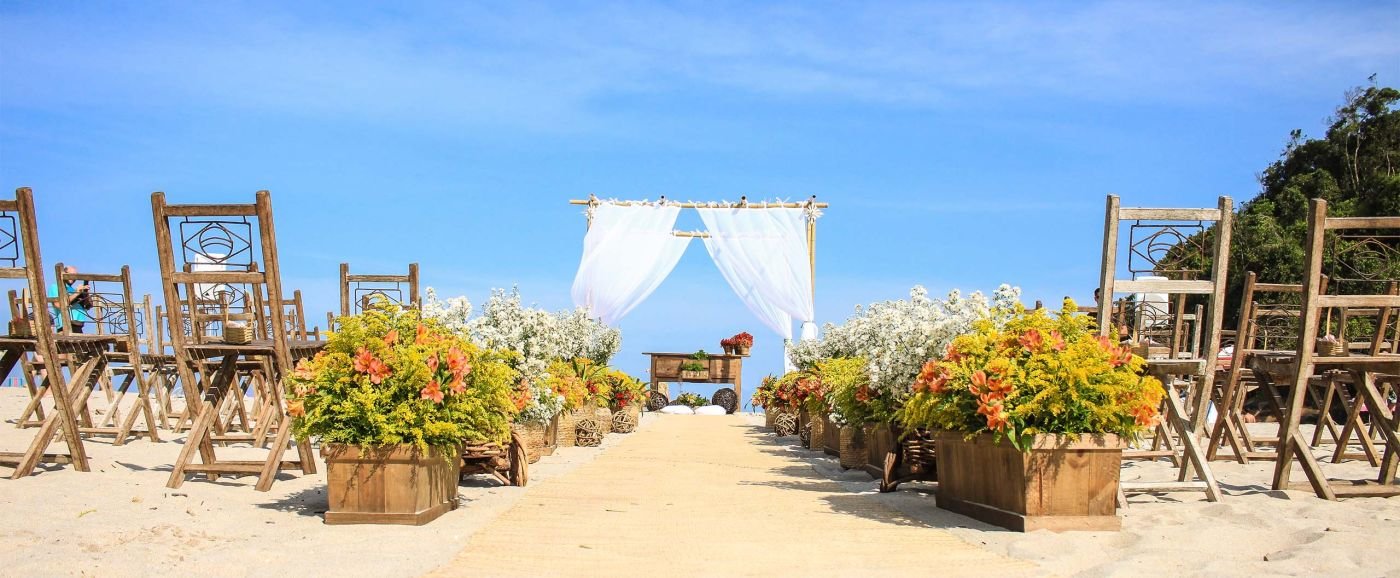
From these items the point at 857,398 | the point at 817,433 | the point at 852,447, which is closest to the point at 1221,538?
the point at 857,398

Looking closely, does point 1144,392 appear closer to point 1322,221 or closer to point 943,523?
point 943,523

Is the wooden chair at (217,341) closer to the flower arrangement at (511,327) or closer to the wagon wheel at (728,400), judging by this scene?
the flower arrangement at (511,327)

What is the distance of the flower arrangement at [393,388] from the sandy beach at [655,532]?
0.53 m

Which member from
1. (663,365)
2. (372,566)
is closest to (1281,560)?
(372,566)

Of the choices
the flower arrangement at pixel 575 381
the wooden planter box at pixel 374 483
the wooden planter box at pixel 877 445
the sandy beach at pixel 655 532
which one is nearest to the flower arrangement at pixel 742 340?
the flower arrangement at pixel 575 381

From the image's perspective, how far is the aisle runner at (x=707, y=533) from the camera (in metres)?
4.98

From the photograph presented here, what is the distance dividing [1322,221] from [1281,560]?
290cm

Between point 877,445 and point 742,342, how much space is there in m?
13.7

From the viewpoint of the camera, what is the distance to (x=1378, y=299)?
691cm

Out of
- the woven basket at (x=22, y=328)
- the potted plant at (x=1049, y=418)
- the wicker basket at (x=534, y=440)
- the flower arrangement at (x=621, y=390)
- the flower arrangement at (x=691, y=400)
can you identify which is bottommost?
the flower arrangement at (x=691, y=400)

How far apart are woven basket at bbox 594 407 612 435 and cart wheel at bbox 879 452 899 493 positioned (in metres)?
5.80

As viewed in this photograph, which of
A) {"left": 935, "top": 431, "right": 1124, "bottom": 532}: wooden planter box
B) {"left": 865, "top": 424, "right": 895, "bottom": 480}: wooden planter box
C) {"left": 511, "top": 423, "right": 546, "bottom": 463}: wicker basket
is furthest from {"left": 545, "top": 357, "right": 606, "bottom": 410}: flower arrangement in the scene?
{"left": 935, "top": 431, "right": 1124, "bottom": 532}: wooden planter box

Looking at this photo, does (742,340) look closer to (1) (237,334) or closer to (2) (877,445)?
(2) (877,445)

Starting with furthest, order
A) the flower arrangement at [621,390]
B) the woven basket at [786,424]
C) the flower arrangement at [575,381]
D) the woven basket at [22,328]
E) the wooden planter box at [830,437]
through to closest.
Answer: the flower arrangement at [621,390], the woven basket at [786,424], the wooden planter box at [830,437], the flower arrangement at [575,381], the woven basket at [22,328]
